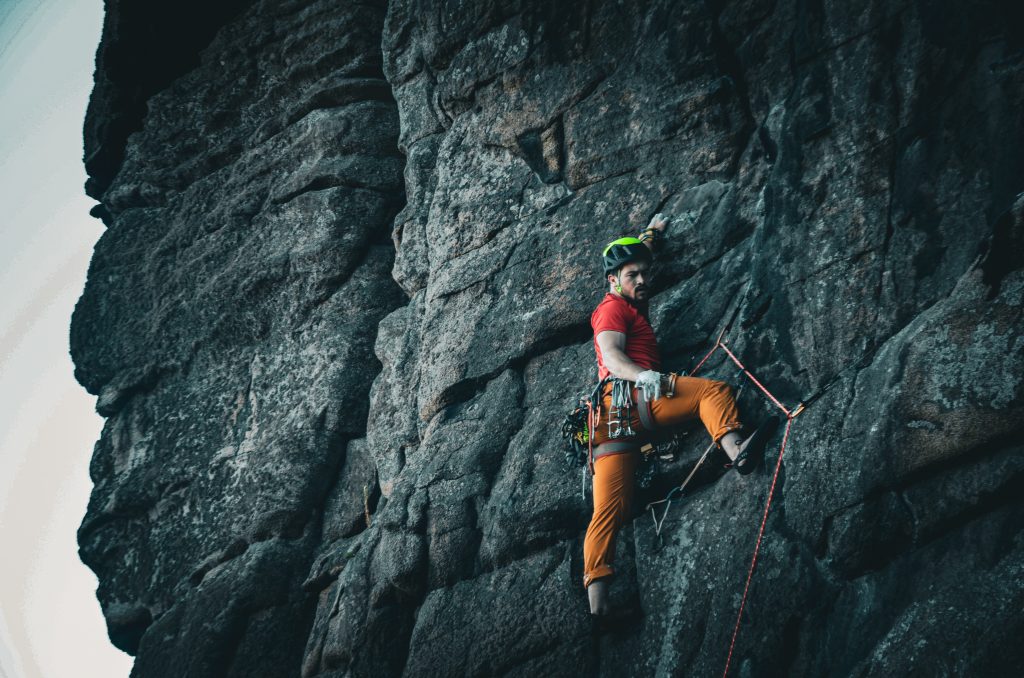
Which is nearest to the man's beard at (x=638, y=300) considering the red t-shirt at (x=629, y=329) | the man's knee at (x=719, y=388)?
the red t-shirt at (x=629, y=329)

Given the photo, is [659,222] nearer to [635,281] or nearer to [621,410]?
[635,281]

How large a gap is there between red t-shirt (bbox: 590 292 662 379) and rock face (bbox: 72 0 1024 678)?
0.49 metres

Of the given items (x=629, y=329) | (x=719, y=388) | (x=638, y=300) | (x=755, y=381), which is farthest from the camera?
(x=638, y=300)

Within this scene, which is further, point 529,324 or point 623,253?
point 529,324

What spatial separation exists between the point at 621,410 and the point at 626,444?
287 mm

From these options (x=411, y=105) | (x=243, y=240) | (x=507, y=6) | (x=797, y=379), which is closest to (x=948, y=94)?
(x=797, y=379)

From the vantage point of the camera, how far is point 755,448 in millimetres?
7082

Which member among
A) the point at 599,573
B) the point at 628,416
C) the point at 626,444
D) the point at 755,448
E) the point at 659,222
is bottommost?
the point at 599,573

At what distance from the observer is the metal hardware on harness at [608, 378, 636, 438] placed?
25.7ft

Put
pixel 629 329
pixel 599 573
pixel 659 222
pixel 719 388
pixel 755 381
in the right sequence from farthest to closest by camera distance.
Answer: pixel 659 222 < pixel 629 329 < pixel 755 381 < pixel 719 388 < pixel 599 573

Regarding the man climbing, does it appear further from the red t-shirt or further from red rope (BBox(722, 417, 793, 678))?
red rope (BBox(722, 417, 793, 678))

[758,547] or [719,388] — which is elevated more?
[719,388]

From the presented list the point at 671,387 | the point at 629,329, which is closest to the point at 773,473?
the point at 671,387

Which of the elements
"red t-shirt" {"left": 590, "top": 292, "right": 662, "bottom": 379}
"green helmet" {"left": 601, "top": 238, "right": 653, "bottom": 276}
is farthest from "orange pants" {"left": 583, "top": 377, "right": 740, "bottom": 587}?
"green helmet" {"left": 601, "top": 238, "right": 653, "bottom": 276}
